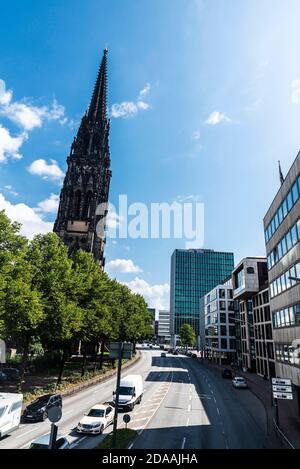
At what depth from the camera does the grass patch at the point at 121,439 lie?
17.1m

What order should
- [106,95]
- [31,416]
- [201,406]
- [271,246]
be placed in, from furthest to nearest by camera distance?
[106,95] → [271,246] → [201,406] → [31,416]

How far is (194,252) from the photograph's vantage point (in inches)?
7608

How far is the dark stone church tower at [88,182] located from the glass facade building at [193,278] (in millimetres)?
96115

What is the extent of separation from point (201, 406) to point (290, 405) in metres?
10.9

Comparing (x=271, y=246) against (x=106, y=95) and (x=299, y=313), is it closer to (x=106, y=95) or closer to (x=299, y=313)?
(x=299, y=313)

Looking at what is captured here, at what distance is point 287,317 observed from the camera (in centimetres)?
2845

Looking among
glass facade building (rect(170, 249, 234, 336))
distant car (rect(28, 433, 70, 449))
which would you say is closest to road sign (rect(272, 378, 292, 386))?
distant car (rect(28, 433, 70, 449))

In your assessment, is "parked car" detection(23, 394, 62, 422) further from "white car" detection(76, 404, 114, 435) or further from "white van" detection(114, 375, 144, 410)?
"white van" detection(114, 375, 144, 410)

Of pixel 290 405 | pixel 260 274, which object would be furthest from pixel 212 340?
pixel 290 405

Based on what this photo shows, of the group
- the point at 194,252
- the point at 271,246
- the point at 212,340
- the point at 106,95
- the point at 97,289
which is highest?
the point at 106,95

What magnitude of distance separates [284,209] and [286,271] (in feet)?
18.7

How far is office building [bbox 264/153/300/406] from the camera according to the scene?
25828 millimetres

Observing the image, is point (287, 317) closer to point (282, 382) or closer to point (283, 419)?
point (282, 382)

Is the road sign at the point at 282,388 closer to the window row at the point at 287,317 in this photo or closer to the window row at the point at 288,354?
the window row at the point at 288,354
